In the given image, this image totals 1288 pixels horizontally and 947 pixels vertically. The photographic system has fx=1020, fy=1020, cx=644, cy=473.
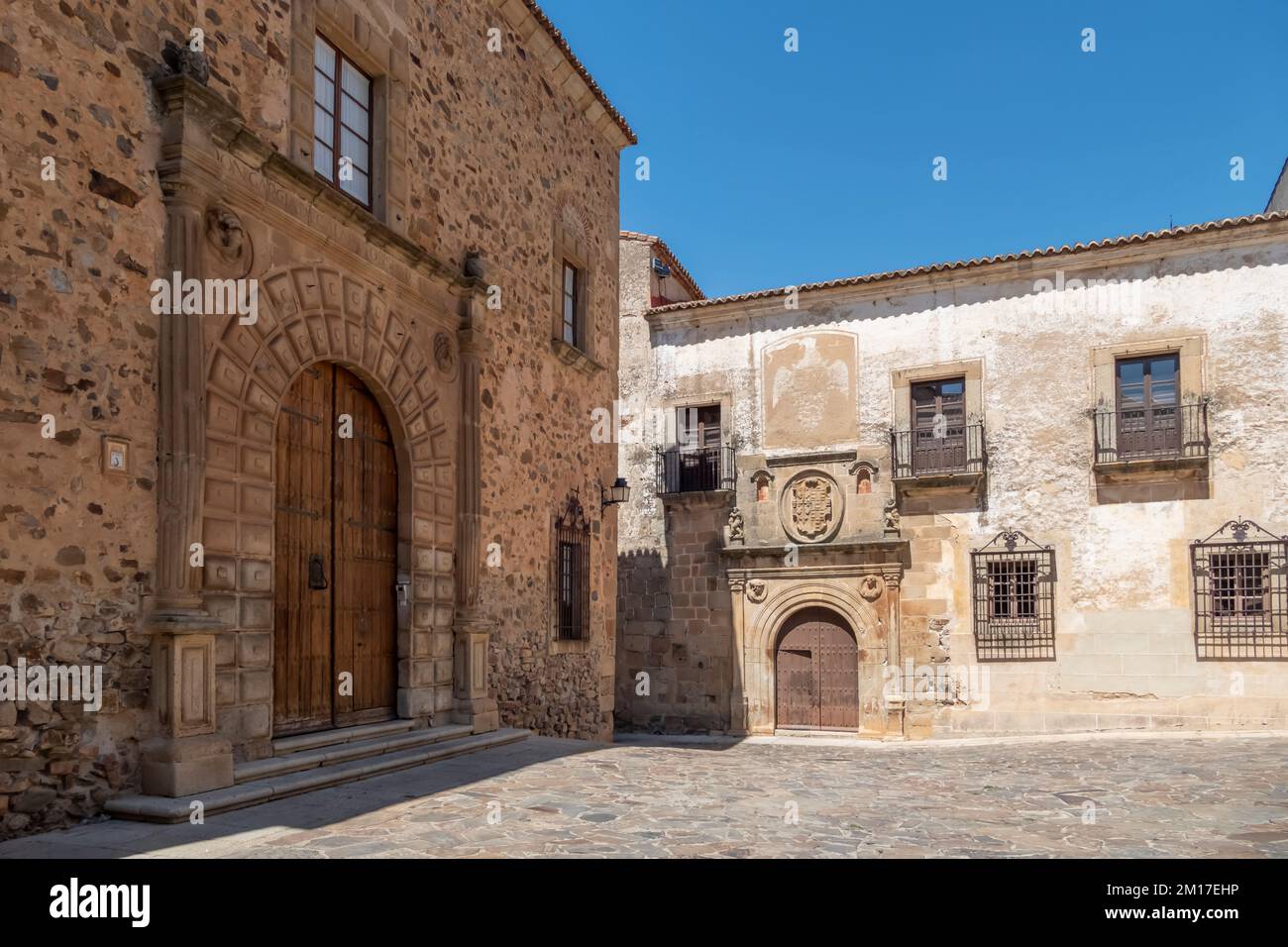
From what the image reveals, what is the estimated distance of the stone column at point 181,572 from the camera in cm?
530

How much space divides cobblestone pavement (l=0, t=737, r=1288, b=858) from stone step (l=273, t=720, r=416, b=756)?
458mm

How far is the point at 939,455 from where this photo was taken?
1525cm

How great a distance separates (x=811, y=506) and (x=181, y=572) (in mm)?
11723

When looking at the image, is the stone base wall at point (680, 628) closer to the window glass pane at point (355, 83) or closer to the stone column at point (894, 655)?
the stone column at point (894, 655)

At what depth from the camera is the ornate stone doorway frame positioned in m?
15.2

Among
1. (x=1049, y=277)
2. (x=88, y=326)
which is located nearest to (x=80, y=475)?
(x=88, y=326)

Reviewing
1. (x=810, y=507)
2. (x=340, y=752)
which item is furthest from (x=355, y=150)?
(x=810, y=507)

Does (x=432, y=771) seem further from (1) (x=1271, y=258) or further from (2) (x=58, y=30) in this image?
(1) (x=1271, y=258)

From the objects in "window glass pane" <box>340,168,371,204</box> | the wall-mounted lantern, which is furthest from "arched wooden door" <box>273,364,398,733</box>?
the wall-mounted lantern

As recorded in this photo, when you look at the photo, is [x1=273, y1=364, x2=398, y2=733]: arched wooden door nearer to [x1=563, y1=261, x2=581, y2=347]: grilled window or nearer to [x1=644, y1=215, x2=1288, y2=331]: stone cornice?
[x1=563, y1=261, x2=581, y2=347]: grilled window

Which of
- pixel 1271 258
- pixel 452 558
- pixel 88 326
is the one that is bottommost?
pixel 452 558

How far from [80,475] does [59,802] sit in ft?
5.10

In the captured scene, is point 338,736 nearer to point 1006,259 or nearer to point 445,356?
point 445,356
